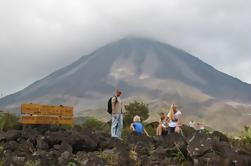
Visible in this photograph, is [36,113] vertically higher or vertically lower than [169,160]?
higher

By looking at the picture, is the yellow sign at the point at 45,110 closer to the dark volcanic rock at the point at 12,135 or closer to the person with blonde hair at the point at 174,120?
the dark volcanic rock at the point at 12,135

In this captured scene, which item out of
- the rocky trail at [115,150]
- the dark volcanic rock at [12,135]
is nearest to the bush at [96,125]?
the dark volcanic rock at [12,135]

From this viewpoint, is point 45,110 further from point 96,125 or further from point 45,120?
point 96,125

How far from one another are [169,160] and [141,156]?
103cm

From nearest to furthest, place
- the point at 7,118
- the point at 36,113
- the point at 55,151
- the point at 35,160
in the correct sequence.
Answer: the point at 35,160
the point at 55,151
the point at 36,113
the point at 7,118

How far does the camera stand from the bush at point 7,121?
18169mm

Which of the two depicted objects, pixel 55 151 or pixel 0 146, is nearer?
pixel 55 151

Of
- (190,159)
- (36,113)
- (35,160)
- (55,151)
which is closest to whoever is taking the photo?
(190,159)

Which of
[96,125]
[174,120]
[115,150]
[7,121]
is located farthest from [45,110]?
[96,125]

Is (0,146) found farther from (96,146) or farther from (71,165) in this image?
(71,165)

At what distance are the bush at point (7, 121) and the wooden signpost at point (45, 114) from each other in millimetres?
1510

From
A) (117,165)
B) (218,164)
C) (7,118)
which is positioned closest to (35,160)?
(117,165)

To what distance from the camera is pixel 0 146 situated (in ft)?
44.3

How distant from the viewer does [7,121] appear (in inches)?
747
